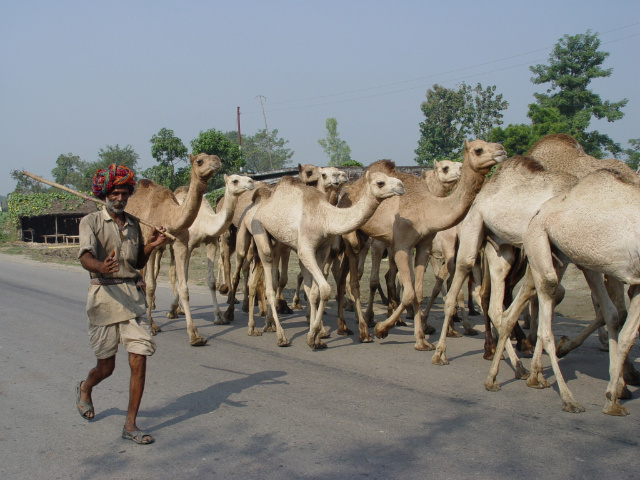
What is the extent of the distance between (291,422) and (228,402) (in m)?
0.91

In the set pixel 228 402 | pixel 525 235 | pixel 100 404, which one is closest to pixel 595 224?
pixel 525 235

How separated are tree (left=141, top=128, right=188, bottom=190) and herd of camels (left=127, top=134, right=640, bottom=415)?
2200 cm

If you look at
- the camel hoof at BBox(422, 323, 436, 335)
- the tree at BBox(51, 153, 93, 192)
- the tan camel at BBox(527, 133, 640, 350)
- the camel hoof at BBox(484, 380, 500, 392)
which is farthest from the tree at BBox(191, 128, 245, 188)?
the tree at BBox(51, 153, 93, 192)

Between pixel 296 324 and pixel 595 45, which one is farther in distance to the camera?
pixel 595 45

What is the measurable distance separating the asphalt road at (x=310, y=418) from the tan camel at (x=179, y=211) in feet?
3.26

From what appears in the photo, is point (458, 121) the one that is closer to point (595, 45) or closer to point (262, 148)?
point (595, 45)

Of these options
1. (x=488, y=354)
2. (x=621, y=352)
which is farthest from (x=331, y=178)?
(x=621, y=352)

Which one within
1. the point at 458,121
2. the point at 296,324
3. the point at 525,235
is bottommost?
the point at 296,324

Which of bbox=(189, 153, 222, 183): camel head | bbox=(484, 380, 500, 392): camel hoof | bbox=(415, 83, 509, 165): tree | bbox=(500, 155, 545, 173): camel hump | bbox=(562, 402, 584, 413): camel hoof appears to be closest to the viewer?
bbox=(562, 402, 584, 413): camel hoof

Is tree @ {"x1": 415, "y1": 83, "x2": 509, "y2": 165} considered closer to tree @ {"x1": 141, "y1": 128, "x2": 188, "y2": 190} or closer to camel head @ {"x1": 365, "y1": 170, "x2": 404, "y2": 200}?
tree @ {"x1": 141, "y1": 128, "x2": 188, "y2": 190}

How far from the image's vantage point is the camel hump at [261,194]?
10.3 meters

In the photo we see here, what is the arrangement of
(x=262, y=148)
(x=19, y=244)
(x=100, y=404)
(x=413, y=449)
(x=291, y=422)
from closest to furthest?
(x=413, y=449) → (x=291, y=422) → (x=100, y=404) → (x=19, y=244) → (x=262, y=148)

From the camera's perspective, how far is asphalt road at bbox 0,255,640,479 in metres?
4.69

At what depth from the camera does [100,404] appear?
621cm
